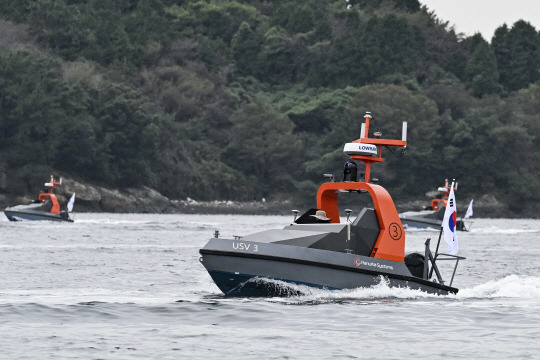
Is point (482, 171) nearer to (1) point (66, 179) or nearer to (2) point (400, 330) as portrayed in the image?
(1) point (66, 179)

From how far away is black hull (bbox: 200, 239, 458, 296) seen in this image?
75.0 feet

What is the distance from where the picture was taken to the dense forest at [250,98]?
120750 mm

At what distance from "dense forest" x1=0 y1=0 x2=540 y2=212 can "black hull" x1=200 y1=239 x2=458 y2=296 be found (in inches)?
→ 3690

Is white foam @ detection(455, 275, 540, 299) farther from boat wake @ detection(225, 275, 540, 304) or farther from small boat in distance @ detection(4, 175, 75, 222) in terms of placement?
small boat in distance @ detection(4, 175, 75, 222)

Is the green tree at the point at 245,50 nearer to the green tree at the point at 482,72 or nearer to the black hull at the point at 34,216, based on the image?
the green tree at the point at 482,72

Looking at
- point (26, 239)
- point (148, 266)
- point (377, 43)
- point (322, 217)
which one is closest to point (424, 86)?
point (377, 43)

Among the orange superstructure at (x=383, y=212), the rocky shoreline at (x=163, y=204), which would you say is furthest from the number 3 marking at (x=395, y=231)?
the rocky shoreline at (x=163, y=204)

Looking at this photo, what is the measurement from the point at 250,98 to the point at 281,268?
126530 millimetres

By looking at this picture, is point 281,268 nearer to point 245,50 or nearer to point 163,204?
point 163,204

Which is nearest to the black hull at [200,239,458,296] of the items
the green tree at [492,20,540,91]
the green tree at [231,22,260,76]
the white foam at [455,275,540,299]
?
the white foam at [455,275,540,299]

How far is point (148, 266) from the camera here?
35.9 m

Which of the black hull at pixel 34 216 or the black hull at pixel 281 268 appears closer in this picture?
the black hull at pixel 281 268

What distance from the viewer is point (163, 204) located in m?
126

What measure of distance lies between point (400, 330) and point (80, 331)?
531 cm
